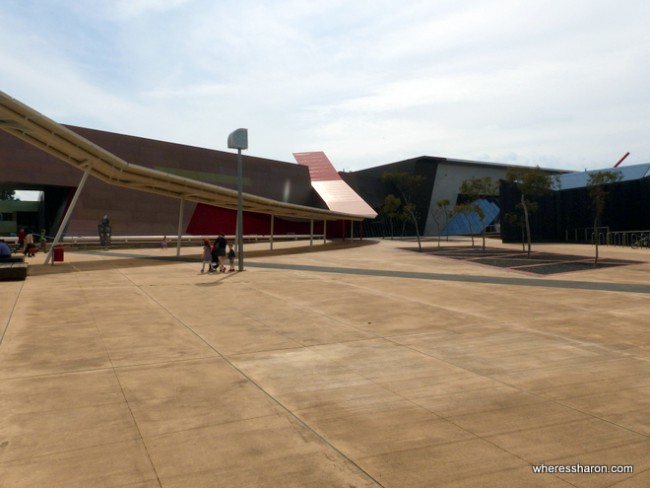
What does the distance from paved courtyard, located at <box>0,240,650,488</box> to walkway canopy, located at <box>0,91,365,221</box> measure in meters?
8.39

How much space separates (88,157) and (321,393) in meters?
18.5

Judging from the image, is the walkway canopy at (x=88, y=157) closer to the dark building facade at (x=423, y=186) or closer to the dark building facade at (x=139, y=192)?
the dark building facade at (x=139, y=192)

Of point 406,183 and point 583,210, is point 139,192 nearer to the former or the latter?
point 406,183

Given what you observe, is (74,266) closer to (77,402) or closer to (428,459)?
(77,402)

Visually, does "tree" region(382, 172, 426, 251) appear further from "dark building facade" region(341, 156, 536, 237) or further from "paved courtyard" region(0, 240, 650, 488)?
"paved courtyard" region(0, 240, 650, 488)

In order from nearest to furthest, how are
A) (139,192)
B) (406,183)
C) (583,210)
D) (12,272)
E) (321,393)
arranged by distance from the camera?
(321,393) → (12,272) → (139,192) → (583,210) → (406,183)

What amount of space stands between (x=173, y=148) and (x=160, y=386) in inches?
1595

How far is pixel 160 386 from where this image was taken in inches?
227

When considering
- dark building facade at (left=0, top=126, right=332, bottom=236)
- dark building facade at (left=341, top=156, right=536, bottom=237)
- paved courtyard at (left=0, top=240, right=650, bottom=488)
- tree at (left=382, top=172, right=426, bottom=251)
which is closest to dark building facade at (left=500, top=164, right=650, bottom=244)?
tree at (left=382, top=172, right=426, bottom=251)

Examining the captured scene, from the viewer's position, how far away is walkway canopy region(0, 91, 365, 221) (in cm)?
1722

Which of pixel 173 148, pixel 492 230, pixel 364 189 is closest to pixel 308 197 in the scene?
pixel 364 189

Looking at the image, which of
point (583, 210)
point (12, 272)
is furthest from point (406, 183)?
point (12, 272)

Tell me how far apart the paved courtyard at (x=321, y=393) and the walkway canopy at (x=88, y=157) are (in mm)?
8389

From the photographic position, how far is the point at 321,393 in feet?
18.4
